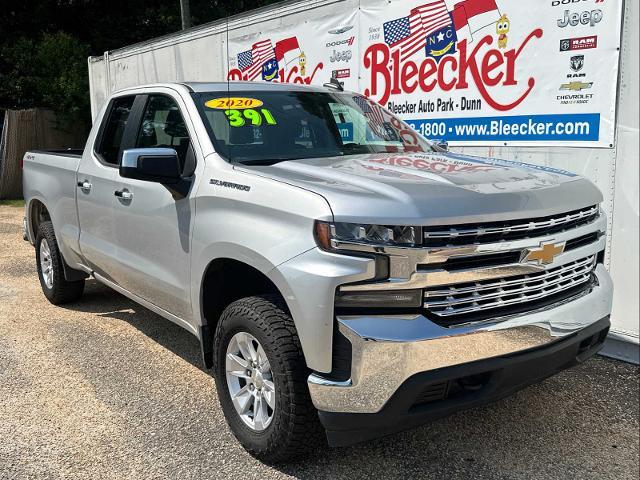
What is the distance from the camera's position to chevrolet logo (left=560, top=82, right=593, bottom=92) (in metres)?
4.57

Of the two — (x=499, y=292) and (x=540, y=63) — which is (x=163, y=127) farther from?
(x=540, y=63)

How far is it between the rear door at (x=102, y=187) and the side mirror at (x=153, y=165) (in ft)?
2.80

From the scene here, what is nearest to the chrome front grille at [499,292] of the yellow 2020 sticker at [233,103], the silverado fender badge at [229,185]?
the silverado fender badge at [229,185]

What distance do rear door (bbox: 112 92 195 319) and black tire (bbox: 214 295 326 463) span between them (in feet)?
1.94

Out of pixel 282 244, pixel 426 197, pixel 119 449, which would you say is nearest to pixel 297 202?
pixel 282 244

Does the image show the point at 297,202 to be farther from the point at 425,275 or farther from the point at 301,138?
the point at 301,138

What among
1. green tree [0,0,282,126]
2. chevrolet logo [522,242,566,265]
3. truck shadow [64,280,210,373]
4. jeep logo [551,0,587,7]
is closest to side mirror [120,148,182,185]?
truck shadow [64,280,210,373]

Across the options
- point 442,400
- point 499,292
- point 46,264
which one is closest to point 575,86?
point 499,292

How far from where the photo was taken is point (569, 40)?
15.1 feet

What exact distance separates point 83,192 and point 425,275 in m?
3.12

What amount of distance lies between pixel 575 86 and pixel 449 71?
124cm

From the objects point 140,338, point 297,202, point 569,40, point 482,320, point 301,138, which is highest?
point 569,40

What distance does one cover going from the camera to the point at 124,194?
4047 mm

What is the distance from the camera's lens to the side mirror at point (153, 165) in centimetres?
329
